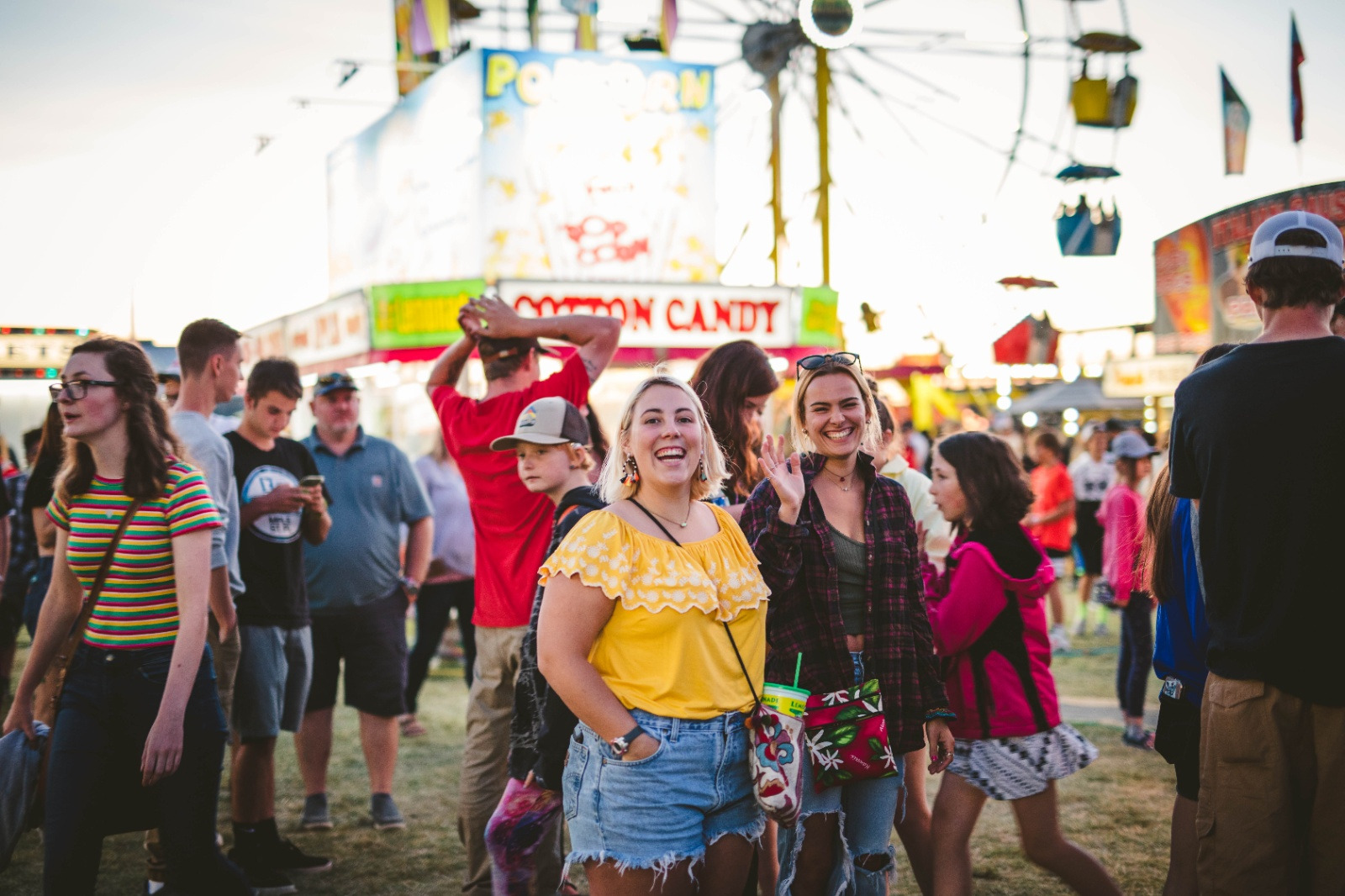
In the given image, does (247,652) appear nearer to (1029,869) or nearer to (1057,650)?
(1029,869)

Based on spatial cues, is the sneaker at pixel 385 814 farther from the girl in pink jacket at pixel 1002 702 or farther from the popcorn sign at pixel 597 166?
the popcorn sign at pixel 597 166

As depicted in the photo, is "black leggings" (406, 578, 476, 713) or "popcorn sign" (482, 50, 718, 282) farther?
"popcorn sign" (482, 50, 718, 282)

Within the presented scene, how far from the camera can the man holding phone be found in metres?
4.40

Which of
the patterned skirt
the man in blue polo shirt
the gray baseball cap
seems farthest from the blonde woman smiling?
the man in blue polo shirt

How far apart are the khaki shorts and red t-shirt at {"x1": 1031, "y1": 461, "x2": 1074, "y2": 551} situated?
743 centimetres

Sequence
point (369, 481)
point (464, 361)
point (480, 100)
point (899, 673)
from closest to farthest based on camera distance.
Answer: point (899, 673) < point (464, 361) < point (369, 481) < point (480, 100)

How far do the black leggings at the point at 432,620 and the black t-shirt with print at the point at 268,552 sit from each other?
236 cm

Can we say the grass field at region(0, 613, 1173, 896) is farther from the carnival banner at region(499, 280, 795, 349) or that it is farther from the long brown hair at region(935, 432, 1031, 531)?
the carnival banner at region(499, 280, 795, 349)

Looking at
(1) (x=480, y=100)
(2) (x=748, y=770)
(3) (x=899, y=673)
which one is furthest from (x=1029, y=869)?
(1) (x=480, y=100)

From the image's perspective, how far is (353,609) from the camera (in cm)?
511

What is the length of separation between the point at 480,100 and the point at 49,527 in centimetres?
1207

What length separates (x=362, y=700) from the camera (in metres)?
5.04

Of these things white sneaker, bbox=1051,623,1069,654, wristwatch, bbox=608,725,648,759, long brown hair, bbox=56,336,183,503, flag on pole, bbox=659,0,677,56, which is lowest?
white sneaker, bbox=1051,623,1069,654

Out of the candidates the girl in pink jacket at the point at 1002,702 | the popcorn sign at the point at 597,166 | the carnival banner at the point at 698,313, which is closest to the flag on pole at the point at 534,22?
the popcorn sign at the point at 597,166
